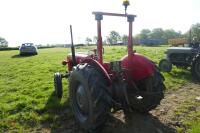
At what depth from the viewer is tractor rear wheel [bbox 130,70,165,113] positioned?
19.6 ft

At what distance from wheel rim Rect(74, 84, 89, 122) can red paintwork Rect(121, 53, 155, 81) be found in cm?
104

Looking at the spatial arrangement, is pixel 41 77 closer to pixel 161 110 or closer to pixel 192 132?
pixel 161 110

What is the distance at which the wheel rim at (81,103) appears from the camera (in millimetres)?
5609

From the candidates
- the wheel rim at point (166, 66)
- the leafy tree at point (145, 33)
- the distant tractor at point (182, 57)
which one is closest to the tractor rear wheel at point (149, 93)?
the distant tractor at point (182, 57)

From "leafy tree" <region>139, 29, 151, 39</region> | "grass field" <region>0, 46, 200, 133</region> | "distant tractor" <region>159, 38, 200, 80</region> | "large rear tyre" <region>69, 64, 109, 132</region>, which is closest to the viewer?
"large rear tyre" <region>69, 64, 109, 132</region>

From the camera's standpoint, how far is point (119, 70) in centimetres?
564

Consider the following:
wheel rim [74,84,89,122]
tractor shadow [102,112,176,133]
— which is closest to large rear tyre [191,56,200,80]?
tractor shadow [102,112,176,133]

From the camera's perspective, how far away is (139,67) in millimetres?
6090

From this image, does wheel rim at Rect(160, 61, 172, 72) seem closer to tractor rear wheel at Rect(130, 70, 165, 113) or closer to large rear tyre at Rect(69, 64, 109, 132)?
tractor rear wheel at Rect(130, 70, 165, 113)

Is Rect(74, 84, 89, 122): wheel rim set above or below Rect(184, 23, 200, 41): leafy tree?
below

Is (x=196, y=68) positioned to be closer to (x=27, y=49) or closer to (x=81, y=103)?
(x=81, y=103)

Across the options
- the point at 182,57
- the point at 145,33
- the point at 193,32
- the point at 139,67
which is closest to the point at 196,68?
the point at 182,57

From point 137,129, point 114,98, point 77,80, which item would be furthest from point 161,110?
point 77,80

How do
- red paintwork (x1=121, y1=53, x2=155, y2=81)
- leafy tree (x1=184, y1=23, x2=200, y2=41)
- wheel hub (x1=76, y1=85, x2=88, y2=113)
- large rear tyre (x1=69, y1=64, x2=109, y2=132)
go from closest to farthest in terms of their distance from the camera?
large rear tyre (x1=69, y1=64, x2=109, y2=132) → wheel hub (x1=76, y1=85, x2=88, y2=113) → red paintwork (x1=121, y1=53, x2=155, y2=81) → leafy tree (x1=184, y1=23, x2=200, y2=41)
